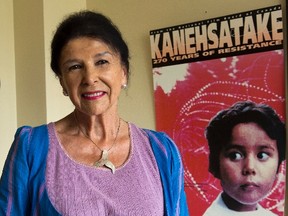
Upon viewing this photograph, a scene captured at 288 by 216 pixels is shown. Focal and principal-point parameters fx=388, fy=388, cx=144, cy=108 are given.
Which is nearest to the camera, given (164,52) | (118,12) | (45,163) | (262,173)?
(45,163)

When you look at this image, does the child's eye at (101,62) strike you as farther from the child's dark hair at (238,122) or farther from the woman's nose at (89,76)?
the child's dark hair at (238,122)

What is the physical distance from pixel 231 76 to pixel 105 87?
855mm

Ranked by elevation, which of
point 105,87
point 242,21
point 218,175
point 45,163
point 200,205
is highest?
point 242,21

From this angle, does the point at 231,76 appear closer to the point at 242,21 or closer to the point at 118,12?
the point at 242,21

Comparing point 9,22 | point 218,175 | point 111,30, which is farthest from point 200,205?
point 9,22

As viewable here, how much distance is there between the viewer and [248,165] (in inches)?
61.6

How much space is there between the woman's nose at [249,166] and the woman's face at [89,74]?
845 mm

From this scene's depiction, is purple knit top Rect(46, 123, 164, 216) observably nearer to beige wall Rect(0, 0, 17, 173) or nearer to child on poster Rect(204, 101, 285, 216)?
child on poster Rect(204, 101, 285, 216)

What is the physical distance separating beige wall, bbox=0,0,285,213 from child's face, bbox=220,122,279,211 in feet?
1.33

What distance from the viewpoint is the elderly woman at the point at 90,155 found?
84 cm

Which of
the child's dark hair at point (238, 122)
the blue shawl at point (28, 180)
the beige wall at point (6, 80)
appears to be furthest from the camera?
the beige wall at point (6, 80)

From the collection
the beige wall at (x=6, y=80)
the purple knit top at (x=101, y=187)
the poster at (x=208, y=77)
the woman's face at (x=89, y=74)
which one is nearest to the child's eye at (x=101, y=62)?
the woman's face at (x=89, y=74)

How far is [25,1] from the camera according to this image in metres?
1.84

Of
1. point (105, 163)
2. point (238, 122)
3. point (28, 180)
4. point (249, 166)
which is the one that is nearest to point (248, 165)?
point (249, 166)
